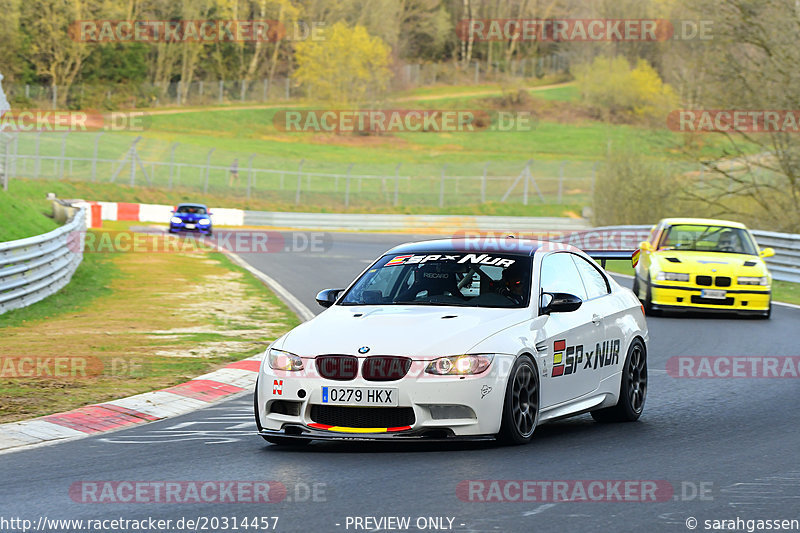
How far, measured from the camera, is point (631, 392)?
9594 mm

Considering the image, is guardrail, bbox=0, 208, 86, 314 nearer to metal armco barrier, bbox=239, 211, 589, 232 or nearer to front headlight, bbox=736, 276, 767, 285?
front headlight, bbox=736, 276, 767, 285

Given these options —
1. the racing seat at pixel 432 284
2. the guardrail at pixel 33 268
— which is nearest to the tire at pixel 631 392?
the racing seat at pixel 432 284

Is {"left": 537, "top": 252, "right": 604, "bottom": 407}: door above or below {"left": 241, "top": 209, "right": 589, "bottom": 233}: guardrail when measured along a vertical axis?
above

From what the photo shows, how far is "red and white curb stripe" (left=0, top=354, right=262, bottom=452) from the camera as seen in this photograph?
8.82 metres

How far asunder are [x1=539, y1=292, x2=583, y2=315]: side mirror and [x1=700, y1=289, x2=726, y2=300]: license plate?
10258 mm

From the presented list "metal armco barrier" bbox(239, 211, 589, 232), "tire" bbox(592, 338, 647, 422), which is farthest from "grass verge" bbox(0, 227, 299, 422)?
"metal armco barrier" bbox(239, 211, 589, 232)

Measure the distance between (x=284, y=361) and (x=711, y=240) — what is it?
42.6ft

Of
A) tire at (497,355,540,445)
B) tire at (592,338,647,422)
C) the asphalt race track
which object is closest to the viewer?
the asphalt race track

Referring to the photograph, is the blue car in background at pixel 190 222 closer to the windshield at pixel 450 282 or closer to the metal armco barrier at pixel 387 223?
the metal armco barrier at pixel 387 223

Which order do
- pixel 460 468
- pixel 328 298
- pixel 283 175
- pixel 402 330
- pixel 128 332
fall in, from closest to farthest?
pixel 460 468 → pixel 402 330 → pixel 328 298 → pixel 128 332 → pixel 283 175

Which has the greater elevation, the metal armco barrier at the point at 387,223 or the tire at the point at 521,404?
the tire at the point at 521,404

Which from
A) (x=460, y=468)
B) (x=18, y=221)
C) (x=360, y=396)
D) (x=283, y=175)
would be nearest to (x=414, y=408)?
(x=360, y=396)

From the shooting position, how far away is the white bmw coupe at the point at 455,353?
25.0ft

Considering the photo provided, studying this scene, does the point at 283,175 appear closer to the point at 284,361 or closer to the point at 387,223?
the point at 387,223
